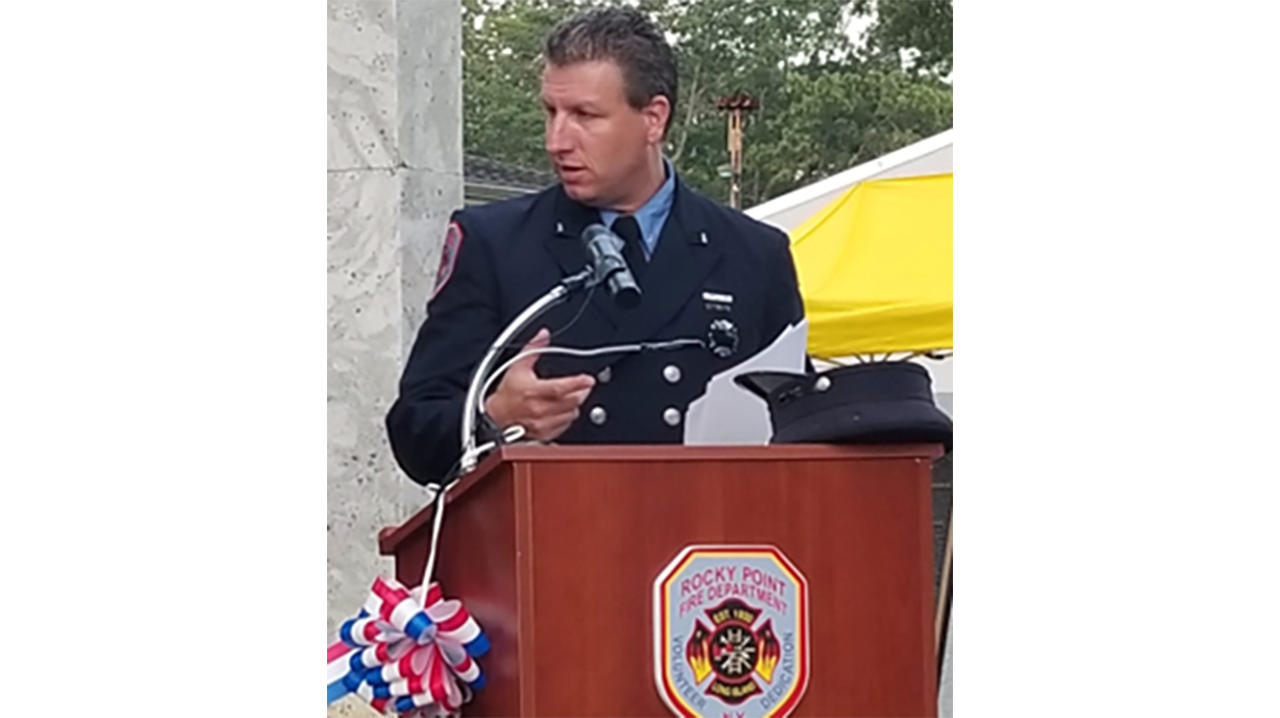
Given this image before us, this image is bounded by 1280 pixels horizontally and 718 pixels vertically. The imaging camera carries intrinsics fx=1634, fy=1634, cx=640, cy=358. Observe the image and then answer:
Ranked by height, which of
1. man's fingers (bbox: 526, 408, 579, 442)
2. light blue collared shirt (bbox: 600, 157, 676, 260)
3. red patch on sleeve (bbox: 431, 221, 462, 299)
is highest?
light blue collared shirt (bbox: 600, 157, 676, 260)

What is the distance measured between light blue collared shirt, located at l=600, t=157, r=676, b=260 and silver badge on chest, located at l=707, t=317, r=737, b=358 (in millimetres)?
166

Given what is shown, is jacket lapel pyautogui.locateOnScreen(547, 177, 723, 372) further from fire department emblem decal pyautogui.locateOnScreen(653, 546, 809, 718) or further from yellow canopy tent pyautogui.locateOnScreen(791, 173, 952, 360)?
yellow canopy tent pyautogui.locateOnScreen(791, 173, 952, 360)

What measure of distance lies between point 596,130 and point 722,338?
0.34m

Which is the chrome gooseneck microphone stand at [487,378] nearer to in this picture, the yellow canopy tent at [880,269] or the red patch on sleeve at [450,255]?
the red patch on sleeve at [450,255]

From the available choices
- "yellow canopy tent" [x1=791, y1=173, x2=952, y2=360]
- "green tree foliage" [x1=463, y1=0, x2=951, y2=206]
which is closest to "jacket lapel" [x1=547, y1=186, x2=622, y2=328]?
"yellow canopy tent" [x1=791, y1=173, x2=952, y2=360]

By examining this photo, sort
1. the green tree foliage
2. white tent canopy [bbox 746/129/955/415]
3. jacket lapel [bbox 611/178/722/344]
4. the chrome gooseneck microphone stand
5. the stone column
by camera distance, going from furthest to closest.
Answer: the green tree foliage → white tent canopy [bbox 746/129/955/415] → the stone column → jacket lapel [bbox 611/178/722/344] → the chrome gooseneck microphone stand

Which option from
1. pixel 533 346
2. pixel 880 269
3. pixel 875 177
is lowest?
pixel 533 346

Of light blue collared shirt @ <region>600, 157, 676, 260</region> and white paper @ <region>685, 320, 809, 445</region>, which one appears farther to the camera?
light blue collared shirt @ <region>600, 157, 676, 260</region>

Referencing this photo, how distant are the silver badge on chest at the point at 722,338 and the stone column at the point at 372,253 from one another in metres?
0.95

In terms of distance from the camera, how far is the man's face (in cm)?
226

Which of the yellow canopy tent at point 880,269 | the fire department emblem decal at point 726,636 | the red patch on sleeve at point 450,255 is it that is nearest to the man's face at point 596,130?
the red patch on sleeve at point 450,255

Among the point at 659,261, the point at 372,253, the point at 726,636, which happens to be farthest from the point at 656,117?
the point at 726,636

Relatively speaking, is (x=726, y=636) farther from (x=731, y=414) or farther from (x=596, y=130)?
(x=596, y=130)

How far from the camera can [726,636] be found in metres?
1.50
